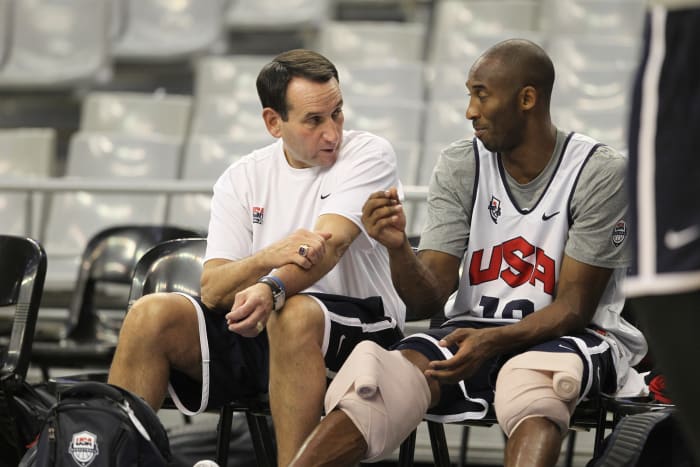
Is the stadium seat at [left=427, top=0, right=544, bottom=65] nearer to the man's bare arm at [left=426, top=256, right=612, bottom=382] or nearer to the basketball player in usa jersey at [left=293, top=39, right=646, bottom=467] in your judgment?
the basketball player in usa jersey at [left=293, top=39, right=646, bottom=467]

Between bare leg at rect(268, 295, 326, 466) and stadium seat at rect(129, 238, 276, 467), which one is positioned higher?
stadium seat at rect(129, 238, 276, 467)

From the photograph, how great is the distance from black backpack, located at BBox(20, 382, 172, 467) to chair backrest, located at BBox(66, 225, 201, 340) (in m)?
1.85

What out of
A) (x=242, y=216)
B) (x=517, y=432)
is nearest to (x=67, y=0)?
(x=242, y=216)

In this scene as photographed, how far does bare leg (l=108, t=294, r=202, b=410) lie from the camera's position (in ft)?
9.33

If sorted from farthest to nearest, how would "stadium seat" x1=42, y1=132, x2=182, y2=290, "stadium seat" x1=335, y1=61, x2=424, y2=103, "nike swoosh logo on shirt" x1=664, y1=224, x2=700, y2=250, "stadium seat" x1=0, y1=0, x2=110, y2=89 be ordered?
"stadium seat" x1=0, y1=0, x2=110, y2=89 < "stadium seat" x1=335, y1=61, x2=424, y2=103 < "stadium seat" x1=42, y1=132, x2=182, y2=290 < "nike swoosh logo on shirt" x1=664, y1=224, x2=700, y2=250

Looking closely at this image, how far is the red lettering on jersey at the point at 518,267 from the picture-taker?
113 inches

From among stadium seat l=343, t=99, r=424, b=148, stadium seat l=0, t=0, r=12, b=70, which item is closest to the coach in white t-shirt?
stadium seat l=343, t=99, r=424, b=148

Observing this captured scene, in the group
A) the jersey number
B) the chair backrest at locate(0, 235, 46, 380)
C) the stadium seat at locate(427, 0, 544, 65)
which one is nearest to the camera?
the jersey number

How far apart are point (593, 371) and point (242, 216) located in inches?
40.8

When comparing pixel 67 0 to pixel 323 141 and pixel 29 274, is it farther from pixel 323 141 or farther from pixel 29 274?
pixel 323 141

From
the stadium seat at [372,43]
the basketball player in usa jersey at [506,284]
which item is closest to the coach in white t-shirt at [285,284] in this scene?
the basketball player in usa jersey at [506,284]

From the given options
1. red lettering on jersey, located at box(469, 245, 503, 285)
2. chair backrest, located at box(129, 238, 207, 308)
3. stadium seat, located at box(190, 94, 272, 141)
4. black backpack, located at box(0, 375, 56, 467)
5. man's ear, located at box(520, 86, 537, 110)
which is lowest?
black backpack, located at box(0, 375, 56, 467)

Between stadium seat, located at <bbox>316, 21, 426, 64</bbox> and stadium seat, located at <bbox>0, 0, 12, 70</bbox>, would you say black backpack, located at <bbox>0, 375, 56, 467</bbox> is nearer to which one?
stadium seat, located at <bbox>316, 21, 426, 64</bbox>

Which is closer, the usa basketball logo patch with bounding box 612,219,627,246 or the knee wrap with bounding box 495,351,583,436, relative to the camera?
the knee wrap with bounding box 495,351,583,436
